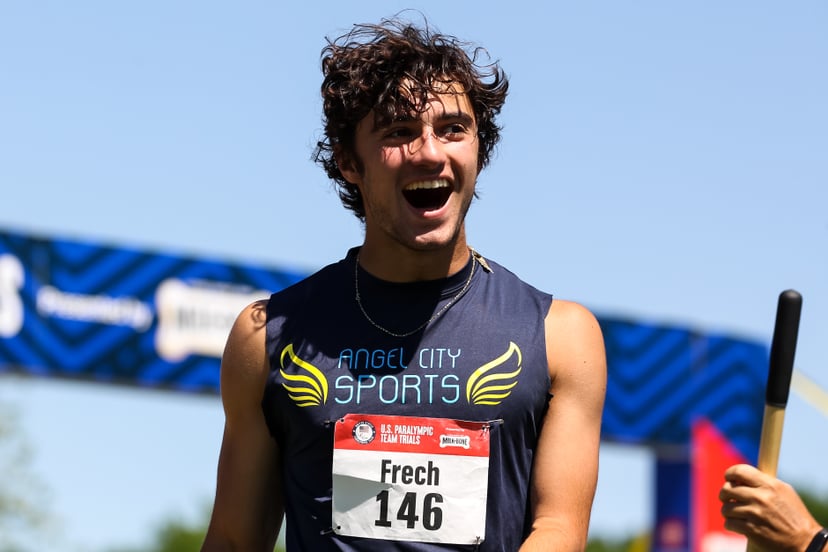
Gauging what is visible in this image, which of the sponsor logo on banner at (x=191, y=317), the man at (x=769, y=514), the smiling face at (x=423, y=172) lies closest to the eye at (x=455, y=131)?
the smiling face at (x=423, y=172)

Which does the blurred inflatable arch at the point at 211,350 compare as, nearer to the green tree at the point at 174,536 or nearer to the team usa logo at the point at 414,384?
the team usa logo at the point at 414,384

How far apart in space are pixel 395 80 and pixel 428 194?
37cm

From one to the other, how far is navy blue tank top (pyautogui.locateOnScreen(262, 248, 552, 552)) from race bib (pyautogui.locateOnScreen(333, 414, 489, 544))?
A: 0.03 metres

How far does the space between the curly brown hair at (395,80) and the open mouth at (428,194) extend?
0.23m

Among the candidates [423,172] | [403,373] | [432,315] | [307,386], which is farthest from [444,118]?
[307,386]

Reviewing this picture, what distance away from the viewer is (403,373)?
438 centimetres

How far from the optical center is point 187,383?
636 inches

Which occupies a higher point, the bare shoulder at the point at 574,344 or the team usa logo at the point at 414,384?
the bare shoulder at the point at 574,344

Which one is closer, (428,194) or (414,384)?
(414,384)

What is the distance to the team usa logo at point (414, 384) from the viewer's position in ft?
14.2

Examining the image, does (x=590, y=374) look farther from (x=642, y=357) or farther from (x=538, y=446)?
(x=642, y=357)

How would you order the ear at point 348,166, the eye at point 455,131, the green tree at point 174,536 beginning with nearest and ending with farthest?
the eye at point 455,131 < the ear at point 348,166 < the green tree at point 174,536

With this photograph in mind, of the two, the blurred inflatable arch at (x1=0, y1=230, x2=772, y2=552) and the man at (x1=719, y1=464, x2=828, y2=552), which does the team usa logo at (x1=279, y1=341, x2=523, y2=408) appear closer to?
the man at (x1=719, y1=464, x2=828, y2=552)

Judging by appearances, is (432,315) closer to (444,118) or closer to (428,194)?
(428,194)
